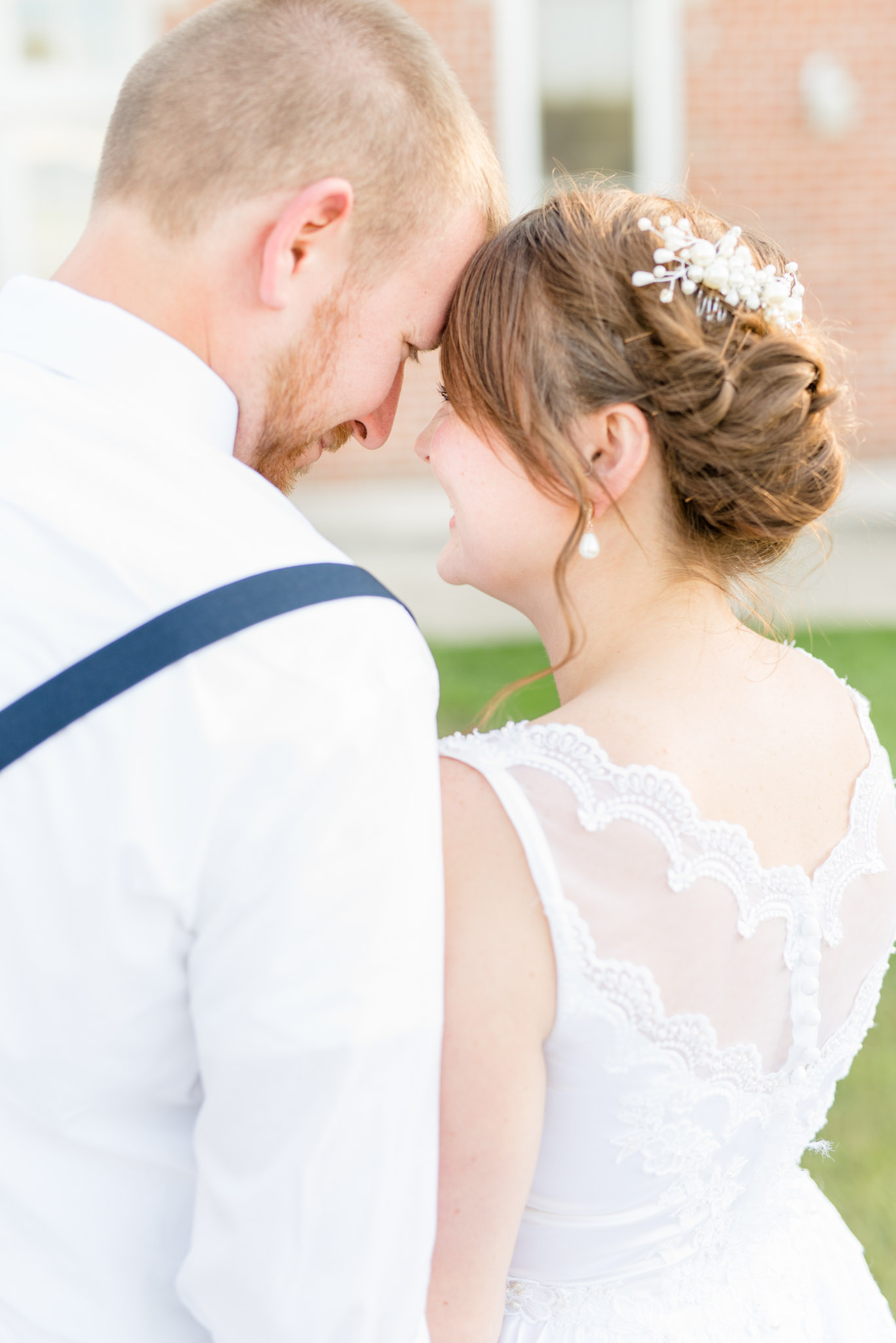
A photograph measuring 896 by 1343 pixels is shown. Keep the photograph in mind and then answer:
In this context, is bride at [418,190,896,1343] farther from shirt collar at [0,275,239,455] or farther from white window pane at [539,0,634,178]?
white window pane at [539,0,634,178]

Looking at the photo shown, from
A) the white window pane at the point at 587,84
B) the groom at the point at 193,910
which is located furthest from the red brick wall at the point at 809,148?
the groom at the point at 193,910

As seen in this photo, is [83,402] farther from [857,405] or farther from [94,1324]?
[857,405]

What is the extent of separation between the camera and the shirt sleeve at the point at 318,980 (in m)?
1.08

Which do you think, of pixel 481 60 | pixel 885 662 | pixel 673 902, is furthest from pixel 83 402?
pixel 481 60

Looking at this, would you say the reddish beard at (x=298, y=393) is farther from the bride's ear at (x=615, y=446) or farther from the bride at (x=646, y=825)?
the bride's ear at (x=615, y=446)

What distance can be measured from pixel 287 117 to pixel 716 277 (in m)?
0.58

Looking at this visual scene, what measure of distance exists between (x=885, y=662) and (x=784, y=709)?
5.45m

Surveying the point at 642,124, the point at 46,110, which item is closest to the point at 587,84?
the point at 642,124

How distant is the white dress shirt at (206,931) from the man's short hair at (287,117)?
36cm

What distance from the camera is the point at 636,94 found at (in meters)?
9.37

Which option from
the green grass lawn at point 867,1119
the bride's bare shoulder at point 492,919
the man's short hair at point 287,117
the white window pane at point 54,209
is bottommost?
the green grass lawn at point 867,1119

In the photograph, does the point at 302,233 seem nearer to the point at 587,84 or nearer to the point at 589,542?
the point at 589,542

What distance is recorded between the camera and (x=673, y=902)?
1.44 metres

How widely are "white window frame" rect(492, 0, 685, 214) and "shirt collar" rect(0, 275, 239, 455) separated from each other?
8.17 meters
